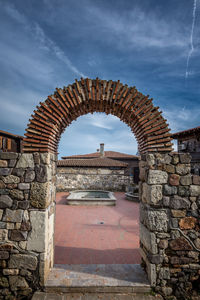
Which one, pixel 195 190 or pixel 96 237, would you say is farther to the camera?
pixel 96 237

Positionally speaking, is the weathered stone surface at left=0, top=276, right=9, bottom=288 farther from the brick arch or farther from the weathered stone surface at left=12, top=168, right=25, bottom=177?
the brick arch

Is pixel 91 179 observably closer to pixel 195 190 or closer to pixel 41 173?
pixel 41 173

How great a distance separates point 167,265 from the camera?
3076mm

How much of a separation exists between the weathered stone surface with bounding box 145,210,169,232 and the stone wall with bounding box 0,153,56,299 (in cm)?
202

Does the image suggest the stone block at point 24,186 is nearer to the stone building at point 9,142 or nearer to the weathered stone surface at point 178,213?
the weathered stone surface at point 178,213

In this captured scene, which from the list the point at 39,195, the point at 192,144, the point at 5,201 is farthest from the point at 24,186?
the point at 192,144

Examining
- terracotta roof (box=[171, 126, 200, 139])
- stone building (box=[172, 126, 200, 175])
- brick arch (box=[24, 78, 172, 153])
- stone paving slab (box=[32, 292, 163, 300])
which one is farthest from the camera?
stone building (box=[172, 126, 200, 175])

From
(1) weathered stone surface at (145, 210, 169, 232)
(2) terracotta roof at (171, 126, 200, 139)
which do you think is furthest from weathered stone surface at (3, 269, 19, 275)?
(2) terracotta roof at (171, 126, 200, 139)

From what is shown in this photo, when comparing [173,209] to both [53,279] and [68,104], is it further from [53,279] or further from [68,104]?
[68,104]

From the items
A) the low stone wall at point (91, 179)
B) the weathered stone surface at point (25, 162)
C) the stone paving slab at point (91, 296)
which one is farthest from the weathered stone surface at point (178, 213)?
the low stone wall at point (91, 179)

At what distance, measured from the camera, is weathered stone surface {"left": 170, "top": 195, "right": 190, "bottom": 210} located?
3.06 m

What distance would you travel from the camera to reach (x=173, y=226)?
10.0 feet

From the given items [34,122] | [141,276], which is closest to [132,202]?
[141,276]

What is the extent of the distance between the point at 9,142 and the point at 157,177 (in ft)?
31.3
